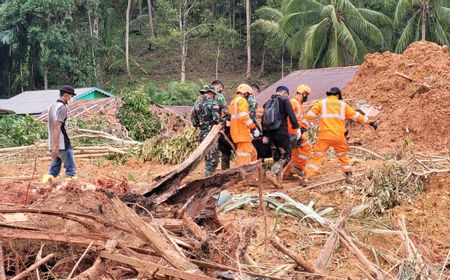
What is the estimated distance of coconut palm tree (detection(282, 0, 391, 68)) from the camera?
87.0 ft

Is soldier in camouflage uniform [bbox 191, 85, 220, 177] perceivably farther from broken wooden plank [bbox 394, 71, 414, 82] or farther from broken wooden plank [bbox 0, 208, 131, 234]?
broken wooden plank [bbox 394, 71, 414, 82]

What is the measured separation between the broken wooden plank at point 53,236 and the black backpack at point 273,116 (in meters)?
4.76

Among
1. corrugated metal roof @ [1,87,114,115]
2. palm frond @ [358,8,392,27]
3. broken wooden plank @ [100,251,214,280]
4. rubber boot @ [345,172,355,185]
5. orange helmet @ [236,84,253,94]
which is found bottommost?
corrugated metal roof @ [1,87,114,115]

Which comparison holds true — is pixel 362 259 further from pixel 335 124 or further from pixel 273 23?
pixel 273 23

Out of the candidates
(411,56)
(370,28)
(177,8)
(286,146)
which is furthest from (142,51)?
(286,146)

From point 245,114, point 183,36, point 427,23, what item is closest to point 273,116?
point 245,114

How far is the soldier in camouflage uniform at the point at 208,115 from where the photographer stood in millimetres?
8773

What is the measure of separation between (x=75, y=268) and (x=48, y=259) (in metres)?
0.24

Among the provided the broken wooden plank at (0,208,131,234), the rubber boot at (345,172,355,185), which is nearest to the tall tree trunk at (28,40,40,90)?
the rubber boot at (345,172,355,185)

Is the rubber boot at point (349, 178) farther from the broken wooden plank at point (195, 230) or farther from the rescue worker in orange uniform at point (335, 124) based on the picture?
the broken wooden plank at point (195, 230)

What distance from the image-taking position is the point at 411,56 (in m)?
14.7

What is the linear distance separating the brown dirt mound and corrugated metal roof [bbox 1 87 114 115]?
41.6 ft

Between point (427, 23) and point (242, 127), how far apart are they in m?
22.2

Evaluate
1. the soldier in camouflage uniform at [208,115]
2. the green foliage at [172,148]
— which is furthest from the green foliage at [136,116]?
the soldier in camouflage uniform at [208,115]
